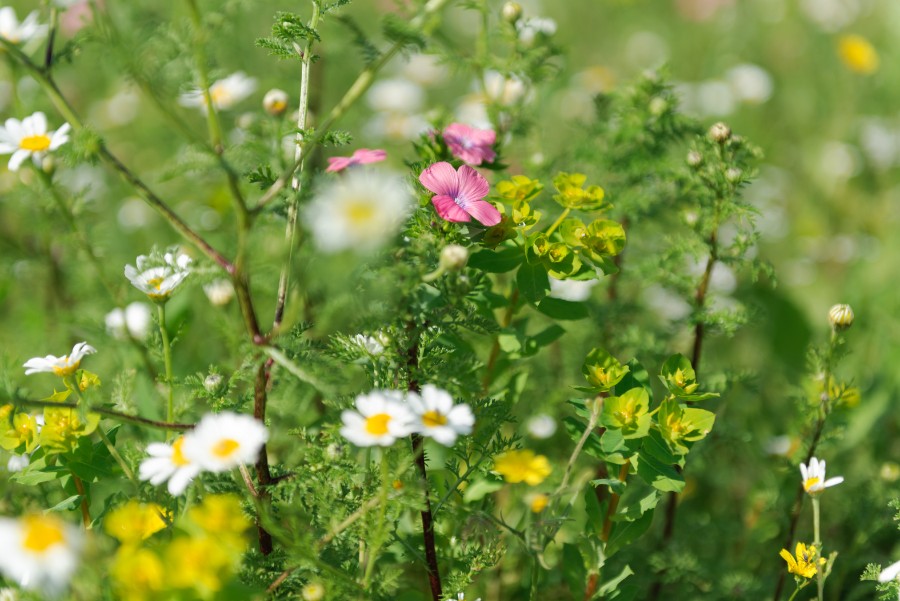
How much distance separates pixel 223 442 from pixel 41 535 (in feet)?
0.72

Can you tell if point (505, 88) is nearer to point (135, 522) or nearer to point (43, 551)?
point (135, 522)

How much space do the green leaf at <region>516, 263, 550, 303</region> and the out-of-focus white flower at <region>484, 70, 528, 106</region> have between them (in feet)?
1.90

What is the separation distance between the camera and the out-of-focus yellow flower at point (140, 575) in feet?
2.71

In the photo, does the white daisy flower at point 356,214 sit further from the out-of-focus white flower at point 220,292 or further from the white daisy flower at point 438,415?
the out-of-focus white flower at point 220,292

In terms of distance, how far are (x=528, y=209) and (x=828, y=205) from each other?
106 inches

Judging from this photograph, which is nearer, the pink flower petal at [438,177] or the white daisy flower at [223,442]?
the white daisy flower at [223,442]

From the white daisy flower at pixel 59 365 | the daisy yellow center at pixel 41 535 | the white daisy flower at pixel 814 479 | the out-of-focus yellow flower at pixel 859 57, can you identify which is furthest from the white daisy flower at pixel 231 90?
the out-of-focus yellow flower at pixel 859 57

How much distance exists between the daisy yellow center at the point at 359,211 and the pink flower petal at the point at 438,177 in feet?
0.61

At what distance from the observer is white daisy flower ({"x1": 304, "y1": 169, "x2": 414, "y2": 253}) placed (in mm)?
918

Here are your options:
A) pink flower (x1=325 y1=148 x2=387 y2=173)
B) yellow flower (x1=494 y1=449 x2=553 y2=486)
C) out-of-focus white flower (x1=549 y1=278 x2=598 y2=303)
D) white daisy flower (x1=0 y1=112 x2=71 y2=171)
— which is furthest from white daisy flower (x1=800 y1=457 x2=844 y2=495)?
white daisy flower (x1=0 y1=112 x2=71 y2=171)

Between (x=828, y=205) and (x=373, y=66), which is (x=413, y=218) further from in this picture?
(x=828, y=205)

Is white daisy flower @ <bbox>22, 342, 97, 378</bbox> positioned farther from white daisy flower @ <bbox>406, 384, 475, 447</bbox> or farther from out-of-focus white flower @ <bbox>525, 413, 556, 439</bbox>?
out-of-focus white flower @ <bbox>525, 413, 556, 439</bbox>

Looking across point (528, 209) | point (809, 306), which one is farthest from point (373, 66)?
point (809, 306)

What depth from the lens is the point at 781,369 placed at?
2.45m
